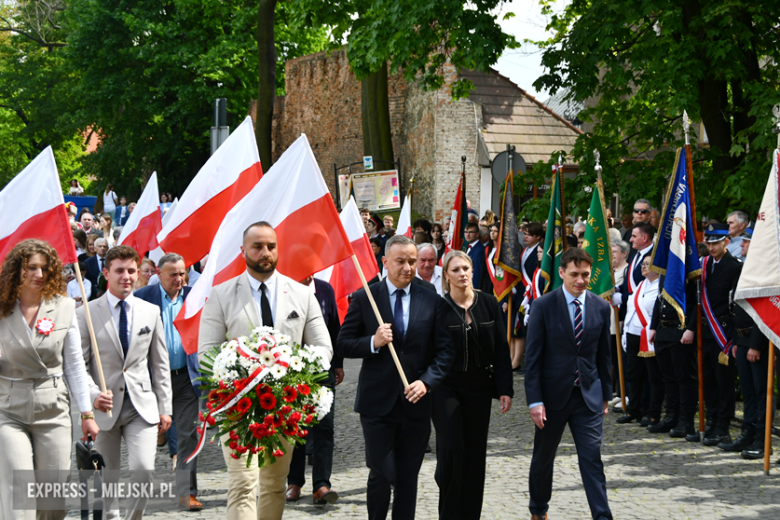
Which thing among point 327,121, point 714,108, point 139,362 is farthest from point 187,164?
point 139,362

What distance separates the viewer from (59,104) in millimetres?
42562

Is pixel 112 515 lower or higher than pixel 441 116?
lower

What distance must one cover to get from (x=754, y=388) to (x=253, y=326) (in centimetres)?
565

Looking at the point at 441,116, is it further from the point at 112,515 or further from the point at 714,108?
the point at 112,515

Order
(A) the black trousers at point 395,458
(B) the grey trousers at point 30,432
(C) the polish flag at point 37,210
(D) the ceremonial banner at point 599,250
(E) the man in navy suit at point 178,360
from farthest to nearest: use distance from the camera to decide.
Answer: (D) the ceremonial banner at point 599,250 < (E) the man in navy suit at point 178,360 < (C) the polish flag at point 37,210 < (A) the black trousers at point 395,458 < (B) the grey trousers at point 30,432

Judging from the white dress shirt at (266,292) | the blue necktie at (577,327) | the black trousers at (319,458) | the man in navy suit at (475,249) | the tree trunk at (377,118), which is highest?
the tree trunk at (377,118)

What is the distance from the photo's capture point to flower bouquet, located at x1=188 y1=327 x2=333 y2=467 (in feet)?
15.5

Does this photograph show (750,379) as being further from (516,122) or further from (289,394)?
(516,122)

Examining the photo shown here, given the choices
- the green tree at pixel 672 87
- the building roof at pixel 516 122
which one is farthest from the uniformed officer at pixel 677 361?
the building roof at pixel 516 122

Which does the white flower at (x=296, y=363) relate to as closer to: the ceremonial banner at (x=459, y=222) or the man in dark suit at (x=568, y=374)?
the man in dark suit at (x=568, y=374)

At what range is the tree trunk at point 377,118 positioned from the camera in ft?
80.8

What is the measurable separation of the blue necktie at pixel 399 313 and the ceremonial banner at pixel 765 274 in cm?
365

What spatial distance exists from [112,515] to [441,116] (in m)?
23.0

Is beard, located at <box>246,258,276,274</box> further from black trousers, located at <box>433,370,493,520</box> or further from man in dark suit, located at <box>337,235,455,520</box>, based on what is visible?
black trousers, located at <box>433,370,493,520</box>
